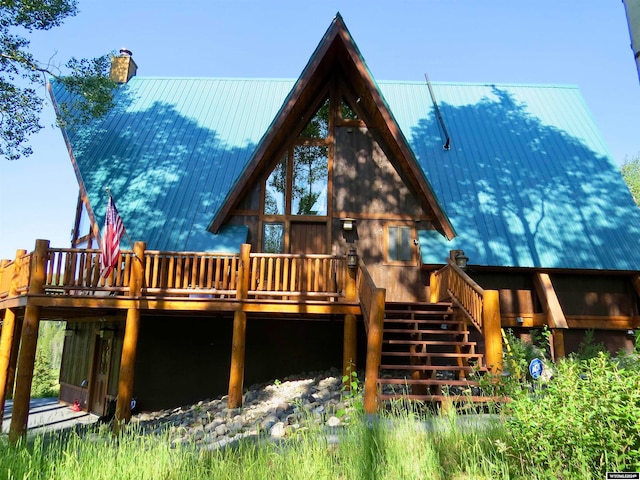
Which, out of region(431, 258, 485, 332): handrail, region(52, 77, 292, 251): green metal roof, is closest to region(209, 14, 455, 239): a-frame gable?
region(52, 77, 292, 251): green metal roof

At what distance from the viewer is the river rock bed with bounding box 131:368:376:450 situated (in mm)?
8172

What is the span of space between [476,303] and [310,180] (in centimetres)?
587

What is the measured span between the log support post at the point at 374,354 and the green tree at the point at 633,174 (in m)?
37.7

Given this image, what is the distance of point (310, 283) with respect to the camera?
11.0m

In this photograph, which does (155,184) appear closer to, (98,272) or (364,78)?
(98,272)

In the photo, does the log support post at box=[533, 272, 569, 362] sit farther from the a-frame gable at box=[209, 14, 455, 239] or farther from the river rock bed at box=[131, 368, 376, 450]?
the river rock bed at box=[131, 368, 376, 450]

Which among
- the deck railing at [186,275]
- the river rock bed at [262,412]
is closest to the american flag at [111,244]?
the deck railing at [186,275]

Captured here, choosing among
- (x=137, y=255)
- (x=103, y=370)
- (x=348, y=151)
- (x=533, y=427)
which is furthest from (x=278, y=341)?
(x=533, y=427)

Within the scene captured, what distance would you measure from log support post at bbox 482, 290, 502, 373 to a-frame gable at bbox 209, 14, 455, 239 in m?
4.02

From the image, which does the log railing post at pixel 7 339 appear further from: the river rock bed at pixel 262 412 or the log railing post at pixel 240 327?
the log railing post at pixel 240 327

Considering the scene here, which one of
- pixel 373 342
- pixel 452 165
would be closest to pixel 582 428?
pixel 373 342

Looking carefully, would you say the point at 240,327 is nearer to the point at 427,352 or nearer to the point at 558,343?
the point at 427,352

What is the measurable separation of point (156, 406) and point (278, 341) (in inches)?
135

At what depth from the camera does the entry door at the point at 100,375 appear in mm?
15156
